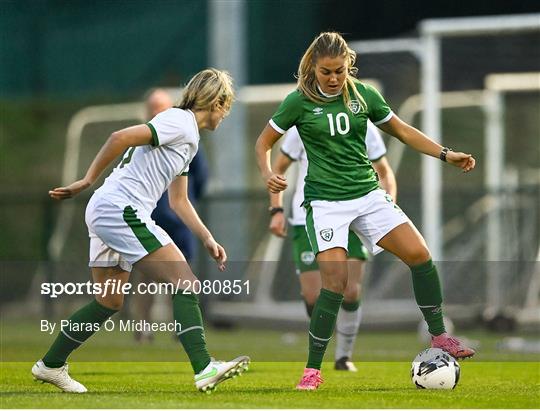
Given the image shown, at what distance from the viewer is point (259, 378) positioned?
28.3 ft

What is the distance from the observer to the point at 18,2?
17.0m

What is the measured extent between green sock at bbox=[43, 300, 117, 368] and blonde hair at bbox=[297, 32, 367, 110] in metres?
1.53

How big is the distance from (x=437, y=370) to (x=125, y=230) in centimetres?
175

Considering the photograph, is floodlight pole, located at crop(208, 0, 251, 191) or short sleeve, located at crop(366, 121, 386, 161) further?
floodlight pole, located at crop(208, 0, 251, 191)

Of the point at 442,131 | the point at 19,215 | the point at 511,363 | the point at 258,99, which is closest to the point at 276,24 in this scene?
the point at 258,99

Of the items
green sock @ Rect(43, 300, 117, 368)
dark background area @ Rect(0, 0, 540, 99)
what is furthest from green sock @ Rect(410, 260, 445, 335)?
dark background area @ Rect(0, 0, 540, 99)

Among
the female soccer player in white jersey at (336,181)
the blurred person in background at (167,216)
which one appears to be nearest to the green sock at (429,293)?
the female soccer player in white jersey at (336,181)

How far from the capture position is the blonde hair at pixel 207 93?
7430 millimetres

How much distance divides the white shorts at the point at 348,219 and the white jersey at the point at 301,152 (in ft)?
4.74

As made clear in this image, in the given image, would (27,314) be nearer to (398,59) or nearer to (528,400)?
(398,59)

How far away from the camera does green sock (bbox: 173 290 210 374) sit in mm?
7098

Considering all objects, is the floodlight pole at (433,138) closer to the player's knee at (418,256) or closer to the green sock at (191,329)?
the player's knee at (418,256)

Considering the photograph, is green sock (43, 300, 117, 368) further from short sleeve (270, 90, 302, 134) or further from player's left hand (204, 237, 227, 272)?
short sleeve (270, 90, 302, 134)

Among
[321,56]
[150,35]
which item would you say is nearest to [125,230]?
[321,56]
